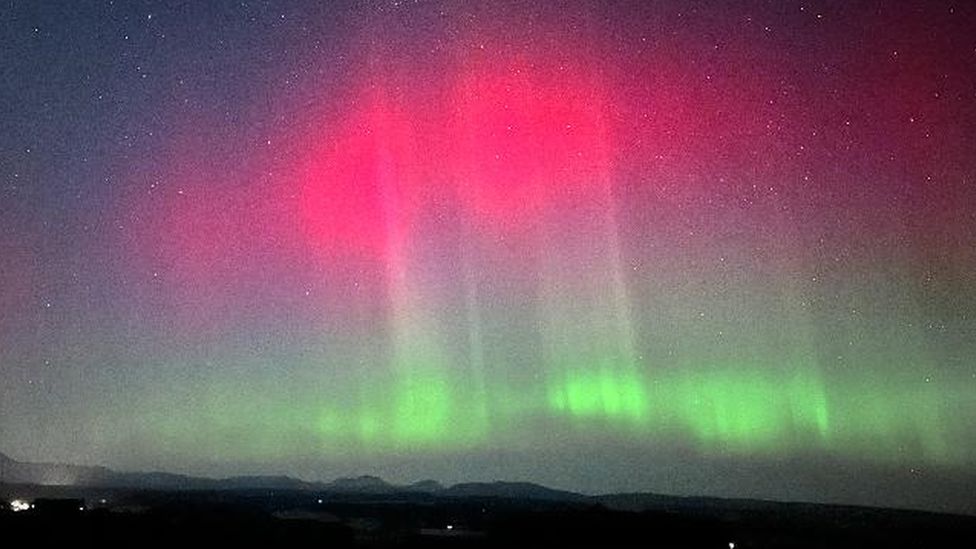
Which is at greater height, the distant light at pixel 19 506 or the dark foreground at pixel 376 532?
the distant light at pixel 19 506

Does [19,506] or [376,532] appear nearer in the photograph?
[19,506]

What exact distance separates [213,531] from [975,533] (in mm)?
118385

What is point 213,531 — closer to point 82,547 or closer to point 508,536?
point 82,547

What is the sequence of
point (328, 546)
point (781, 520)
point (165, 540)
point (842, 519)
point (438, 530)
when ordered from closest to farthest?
point (165, 540) → point (328, 546) → point (438, 530) → point (781, 520) → point (842, 519)

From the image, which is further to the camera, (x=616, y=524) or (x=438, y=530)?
(x=438, y=530)

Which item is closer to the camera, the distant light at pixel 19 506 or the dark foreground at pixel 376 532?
the dark foreground at pixel 376 532

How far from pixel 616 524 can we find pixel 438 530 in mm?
19221

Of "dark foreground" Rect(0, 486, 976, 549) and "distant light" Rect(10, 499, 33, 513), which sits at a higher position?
"distant light" Rect(10, 499, 33, 513)

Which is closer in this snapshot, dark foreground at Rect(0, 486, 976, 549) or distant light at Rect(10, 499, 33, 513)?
dark foreground at Rect(0, 486, 976, 549)

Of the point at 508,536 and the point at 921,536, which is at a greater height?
the point at 508,536

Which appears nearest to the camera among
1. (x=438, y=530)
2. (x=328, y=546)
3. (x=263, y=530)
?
(x=328, y=546)

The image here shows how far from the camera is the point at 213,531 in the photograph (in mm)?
54719

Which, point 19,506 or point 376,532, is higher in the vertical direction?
point 19,506

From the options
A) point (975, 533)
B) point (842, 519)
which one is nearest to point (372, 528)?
point (975, 533)
